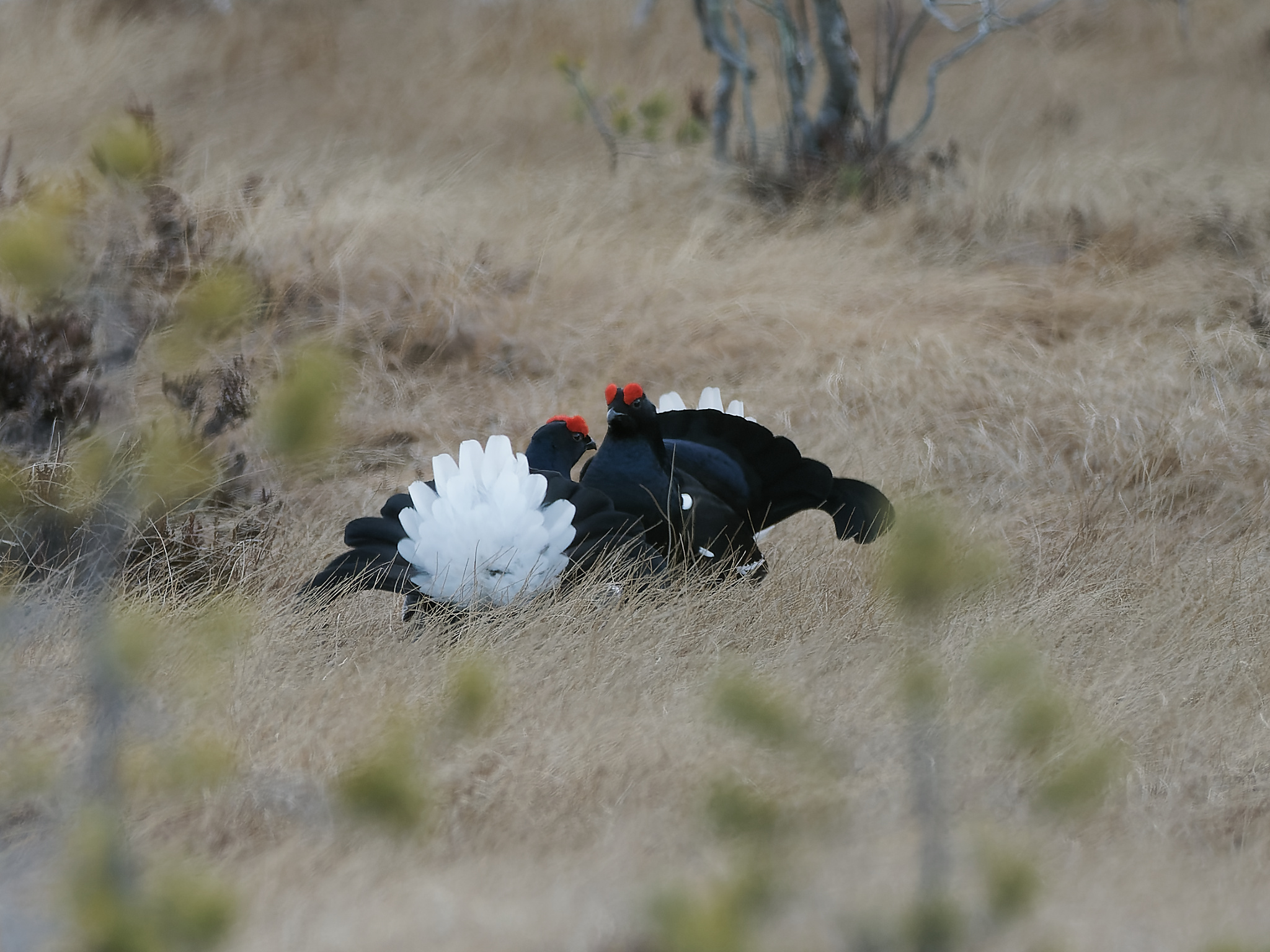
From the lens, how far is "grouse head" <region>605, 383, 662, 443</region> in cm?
383

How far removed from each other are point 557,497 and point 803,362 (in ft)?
9.32

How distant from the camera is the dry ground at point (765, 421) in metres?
2.37

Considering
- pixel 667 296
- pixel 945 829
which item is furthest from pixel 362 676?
pixel 667 296

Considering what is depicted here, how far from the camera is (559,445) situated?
13.6 ft

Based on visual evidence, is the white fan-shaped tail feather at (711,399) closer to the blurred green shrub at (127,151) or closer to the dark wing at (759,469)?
the dark wing at (759,469)

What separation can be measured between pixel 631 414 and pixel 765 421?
2.00 m

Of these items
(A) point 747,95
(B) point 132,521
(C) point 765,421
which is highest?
(B) point 132,521

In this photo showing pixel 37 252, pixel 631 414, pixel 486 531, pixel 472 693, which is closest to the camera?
pixel 472 693

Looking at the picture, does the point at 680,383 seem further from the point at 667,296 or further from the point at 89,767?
the point at 89,767

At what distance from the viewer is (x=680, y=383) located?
6.16 m

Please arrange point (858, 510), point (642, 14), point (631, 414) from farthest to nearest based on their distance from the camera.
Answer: point (642, 14) < point (858, 510) < point (631, 414)

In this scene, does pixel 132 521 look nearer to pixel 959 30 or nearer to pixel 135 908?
pixel 135 908

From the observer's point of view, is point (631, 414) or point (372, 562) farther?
point (631, 414)

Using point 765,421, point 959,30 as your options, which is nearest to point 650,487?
point 765,421
